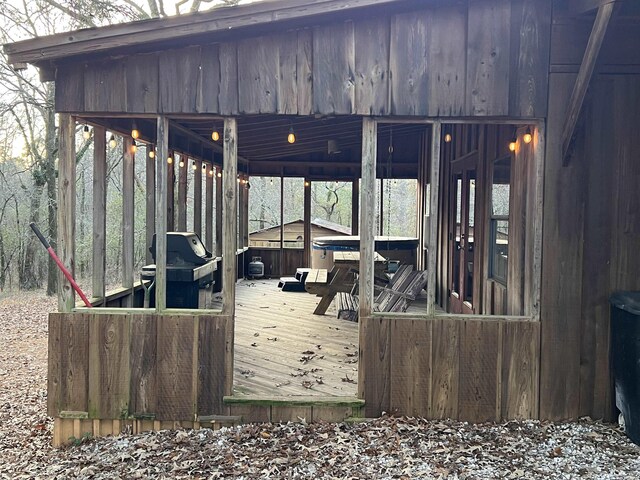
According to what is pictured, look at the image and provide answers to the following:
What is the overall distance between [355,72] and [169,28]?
1438 millimetres

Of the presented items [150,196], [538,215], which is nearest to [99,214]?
[150,196]

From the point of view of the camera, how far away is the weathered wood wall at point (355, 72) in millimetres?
3754

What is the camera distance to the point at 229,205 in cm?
383

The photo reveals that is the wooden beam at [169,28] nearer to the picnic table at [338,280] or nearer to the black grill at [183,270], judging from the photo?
the black grill at [183,270]

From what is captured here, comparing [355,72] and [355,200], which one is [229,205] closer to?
[355,72]

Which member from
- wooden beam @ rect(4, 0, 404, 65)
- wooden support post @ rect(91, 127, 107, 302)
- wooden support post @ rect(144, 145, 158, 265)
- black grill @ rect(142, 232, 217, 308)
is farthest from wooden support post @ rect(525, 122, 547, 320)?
wooden support post @ rect(144, 145, 158, 265)

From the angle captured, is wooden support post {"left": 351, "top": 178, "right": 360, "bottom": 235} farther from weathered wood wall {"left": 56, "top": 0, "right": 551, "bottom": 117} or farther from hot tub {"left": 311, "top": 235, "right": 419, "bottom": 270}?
weathered wood wall {"left": 56, "top": 0, "right": 551, "bottom": 117}

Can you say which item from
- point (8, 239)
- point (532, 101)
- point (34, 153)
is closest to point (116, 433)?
point (532, 101)

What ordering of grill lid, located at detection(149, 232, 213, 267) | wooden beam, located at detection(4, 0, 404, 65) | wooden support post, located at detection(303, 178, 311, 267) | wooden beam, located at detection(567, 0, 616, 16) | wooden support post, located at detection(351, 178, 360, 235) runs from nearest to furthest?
wooden beam, located at detection(567, 0, 616, 16), wooden beam, located at detection(4, 0, 404, 65), grill lid, located at detection(149, 232, 213, 267), wooden support post, located at detection(351, 178, 360, 235), wooden support post, located at detection(303, 178, 311, 267)

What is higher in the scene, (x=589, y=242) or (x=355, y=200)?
(x=355, y=200)

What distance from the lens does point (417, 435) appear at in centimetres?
362

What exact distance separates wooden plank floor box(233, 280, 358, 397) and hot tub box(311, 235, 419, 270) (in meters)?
1.21

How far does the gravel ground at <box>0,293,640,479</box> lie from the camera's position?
320 centimetres

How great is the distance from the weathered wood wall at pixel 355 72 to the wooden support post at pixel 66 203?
7.3 inches
